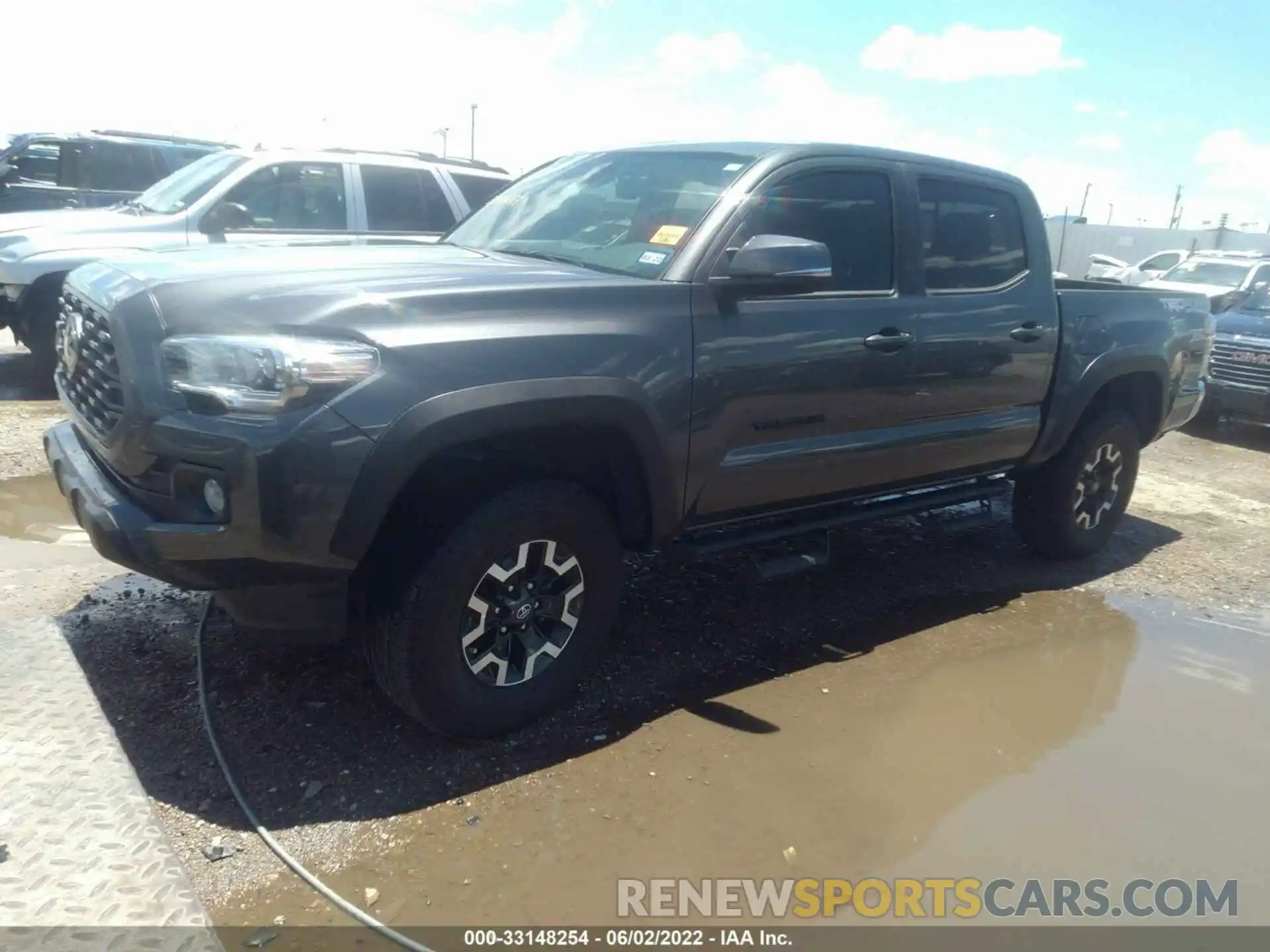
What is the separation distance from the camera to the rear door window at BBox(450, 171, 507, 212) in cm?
854

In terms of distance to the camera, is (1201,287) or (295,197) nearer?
(295,197)

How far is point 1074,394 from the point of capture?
16.0 ft

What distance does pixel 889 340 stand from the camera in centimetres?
391

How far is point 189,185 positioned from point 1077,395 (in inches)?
262

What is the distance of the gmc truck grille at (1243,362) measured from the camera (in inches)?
375

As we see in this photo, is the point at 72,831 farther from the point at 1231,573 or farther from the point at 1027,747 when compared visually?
the point at 1231,573

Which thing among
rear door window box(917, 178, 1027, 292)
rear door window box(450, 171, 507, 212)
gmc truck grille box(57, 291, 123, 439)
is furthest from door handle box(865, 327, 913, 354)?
rear door window box(450, 171, 507, 212)

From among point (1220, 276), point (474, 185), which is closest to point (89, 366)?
point (474, 185)

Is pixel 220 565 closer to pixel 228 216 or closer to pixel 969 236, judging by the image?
pixel 969 236

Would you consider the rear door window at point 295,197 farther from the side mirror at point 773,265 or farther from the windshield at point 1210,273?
the windshield at point 1210,273

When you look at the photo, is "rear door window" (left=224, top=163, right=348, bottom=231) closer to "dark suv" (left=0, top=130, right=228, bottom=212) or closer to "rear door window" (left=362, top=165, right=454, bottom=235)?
"rear door window" (left=362, top=165, right=454, bottom=235)

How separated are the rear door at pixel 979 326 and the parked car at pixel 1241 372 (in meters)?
5.79

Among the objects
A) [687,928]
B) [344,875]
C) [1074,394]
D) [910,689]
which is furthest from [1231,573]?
[344,875]

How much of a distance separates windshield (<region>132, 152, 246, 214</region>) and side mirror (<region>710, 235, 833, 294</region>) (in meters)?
5.61
